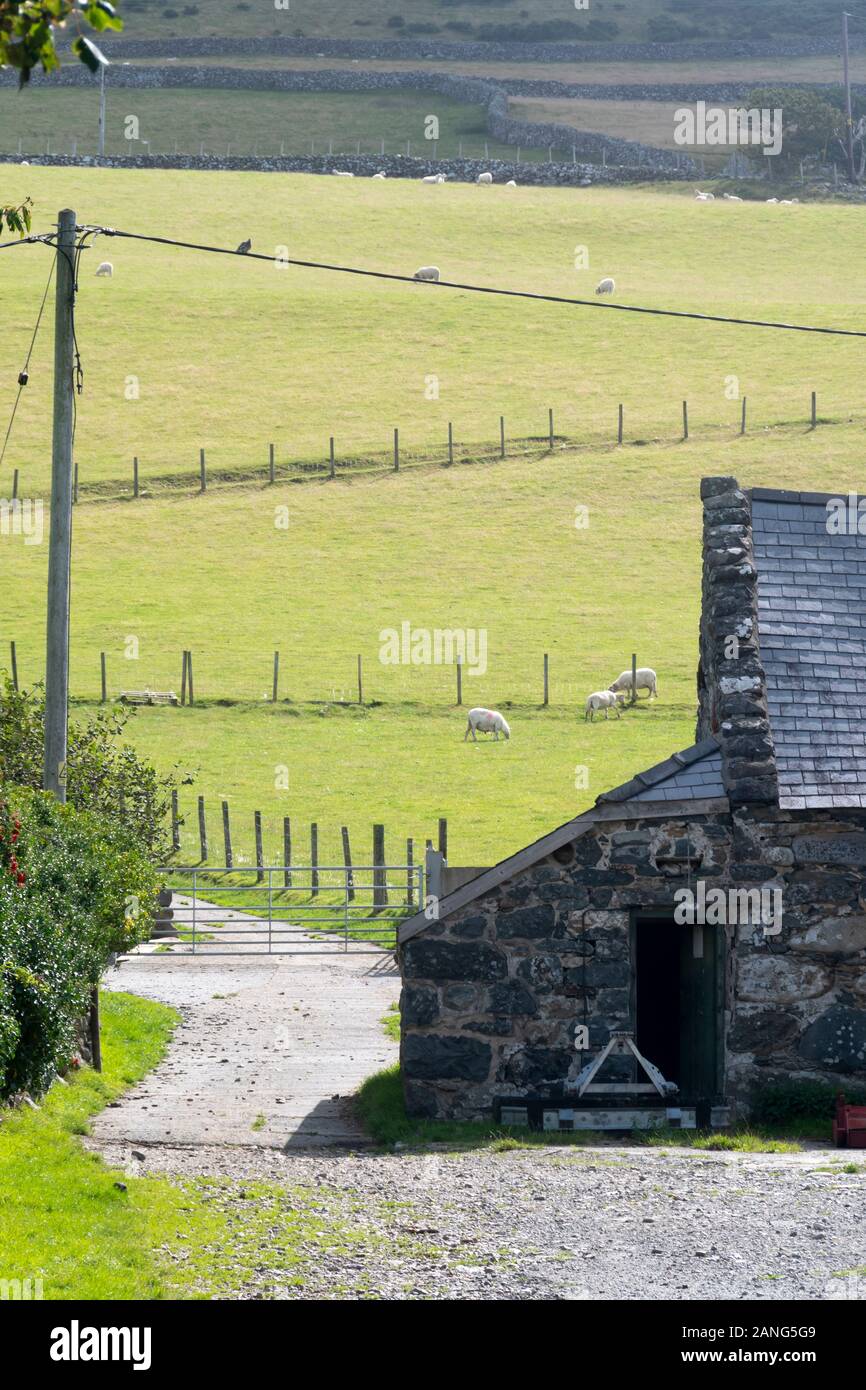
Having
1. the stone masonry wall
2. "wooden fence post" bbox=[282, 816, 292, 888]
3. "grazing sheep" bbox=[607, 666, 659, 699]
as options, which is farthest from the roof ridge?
"grazing sheep" bbox=[607, 666, 659, 699]

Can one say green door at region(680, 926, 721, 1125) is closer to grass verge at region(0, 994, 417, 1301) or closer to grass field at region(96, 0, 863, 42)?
grass verge at region(0, 994, 417, 1301)

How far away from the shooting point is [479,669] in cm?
4547

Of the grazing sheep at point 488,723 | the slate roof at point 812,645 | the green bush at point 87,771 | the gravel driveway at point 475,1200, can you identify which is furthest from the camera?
the grazing sheep at point 488,723

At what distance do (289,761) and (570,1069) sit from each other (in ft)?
73.3

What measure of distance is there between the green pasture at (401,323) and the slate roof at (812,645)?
44.2 metres

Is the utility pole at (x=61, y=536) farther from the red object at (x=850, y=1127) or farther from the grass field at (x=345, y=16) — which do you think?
the grass field at (x=345, y=16)

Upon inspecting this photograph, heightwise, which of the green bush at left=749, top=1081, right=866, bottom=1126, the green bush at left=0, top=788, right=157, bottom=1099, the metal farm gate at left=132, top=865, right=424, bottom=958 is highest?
the green bush at left=0, top=788, right=157, bottom=1099

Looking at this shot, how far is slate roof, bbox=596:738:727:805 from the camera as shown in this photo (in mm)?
16375

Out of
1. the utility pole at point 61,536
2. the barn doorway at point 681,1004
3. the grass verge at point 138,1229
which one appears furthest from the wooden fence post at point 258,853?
the grass verge at point 138,1229

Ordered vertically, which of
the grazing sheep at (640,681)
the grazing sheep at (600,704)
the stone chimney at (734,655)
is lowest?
the grazing sheep at (600,704)

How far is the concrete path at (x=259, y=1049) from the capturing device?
637 inches

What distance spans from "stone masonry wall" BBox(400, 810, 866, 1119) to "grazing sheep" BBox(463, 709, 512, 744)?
913 inches

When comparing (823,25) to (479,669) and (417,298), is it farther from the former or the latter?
Result: (479,669)
